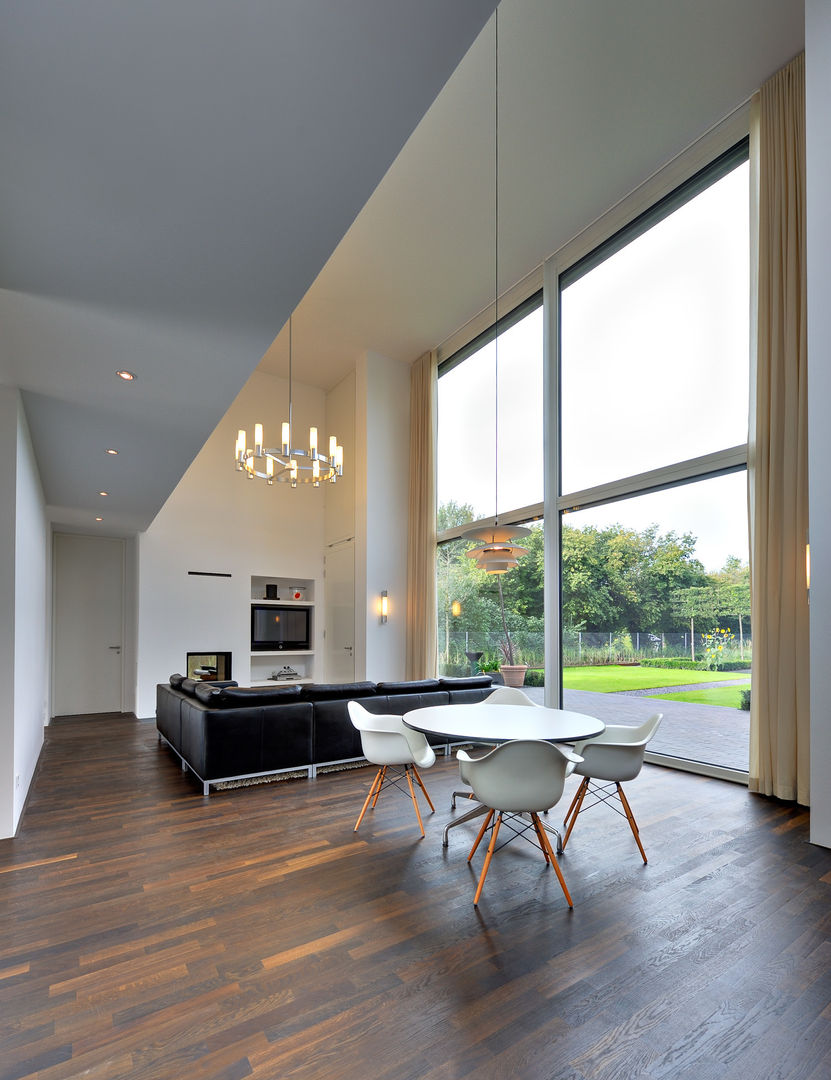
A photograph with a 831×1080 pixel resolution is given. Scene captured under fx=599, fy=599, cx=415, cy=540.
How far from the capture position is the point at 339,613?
30.5ft

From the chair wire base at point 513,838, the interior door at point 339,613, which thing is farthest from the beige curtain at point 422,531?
the chair wire base at point 513,838

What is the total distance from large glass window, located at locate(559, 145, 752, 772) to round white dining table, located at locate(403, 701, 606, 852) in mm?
1972

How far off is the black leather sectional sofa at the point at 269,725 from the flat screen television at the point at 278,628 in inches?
151

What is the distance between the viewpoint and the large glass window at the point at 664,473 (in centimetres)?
497

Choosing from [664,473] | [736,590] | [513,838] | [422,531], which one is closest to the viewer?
[513,838]

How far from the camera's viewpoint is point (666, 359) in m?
5.64

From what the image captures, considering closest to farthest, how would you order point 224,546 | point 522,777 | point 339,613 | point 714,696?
point 522,777 → point 714,696 → point 224,546 → point 339,613

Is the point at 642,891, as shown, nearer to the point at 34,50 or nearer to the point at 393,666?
the point at 34,50

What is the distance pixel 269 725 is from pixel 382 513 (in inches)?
172

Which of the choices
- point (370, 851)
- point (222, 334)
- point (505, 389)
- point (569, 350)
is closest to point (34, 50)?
point (222, 334)

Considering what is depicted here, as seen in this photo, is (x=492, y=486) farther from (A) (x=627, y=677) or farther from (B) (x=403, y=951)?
(B) (x=403, y=951)

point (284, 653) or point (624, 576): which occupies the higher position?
point (624, 576)

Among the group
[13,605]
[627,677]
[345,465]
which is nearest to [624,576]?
[627,677]

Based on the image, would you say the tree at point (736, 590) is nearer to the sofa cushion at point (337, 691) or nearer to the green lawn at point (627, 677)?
the green lawn at point (627, 677)
